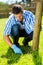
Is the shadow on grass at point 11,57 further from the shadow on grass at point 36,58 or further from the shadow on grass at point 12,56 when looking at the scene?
the shadow on grass at point 36,58

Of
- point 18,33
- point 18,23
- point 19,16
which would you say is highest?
point 19,16

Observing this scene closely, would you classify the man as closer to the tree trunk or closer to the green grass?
the green grass

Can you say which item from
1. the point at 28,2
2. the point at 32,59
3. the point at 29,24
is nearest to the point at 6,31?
the point at 29,24

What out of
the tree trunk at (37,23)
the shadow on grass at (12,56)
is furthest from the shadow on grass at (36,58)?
the shadow on grass at (12,56)

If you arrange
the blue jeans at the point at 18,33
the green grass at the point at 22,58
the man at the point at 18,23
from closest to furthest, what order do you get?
1. the green grass at the point at 22,58
2. the man at the point at 18,23
3. the blue jeans at the point at 18,33

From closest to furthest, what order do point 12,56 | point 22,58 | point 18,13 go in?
point 22,58, point 12,56, point 18,13

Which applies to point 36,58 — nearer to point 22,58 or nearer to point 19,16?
point 22,58

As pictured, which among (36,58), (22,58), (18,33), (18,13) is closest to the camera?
(36,58)

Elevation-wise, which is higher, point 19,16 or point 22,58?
point 19,16

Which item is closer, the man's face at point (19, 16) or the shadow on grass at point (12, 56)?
the shadow on grass at point (12, 56)

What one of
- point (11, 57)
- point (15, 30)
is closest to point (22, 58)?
point (11, 57)

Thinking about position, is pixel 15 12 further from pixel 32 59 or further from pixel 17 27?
pixel 32 59

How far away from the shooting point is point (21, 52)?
5.09m

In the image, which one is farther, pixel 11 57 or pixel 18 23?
pixel 18 23
